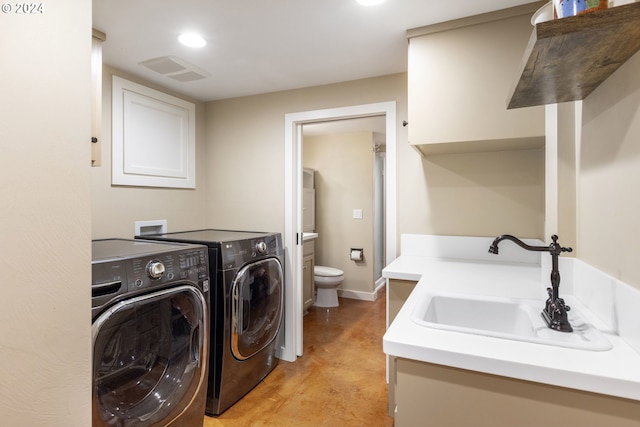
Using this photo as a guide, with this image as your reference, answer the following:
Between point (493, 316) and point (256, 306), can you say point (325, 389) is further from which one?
point (493, 316)

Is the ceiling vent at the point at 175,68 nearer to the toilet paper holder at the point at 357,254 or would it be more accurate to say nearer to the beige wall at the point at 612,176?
the beige wall at the point at 612,176

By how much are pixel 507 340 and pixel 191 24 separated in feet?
6.33

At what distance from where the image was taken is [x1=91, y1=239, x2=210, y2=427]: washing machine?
128 centimetres

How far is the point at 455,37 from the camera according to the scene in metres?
1.66

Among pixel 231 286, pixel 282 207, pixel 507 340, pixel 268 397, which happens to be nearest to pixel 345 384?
pixel 268 397

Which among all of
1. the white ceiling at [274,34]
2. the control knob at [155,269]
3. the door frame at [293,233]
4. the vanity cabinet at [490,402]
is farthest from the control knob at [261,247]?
the vanity cabinet at [490,402]

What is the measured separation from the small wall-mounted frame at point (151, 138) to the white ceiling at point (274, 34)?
175 mm

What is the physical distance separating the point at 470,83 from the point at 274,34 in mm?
1062

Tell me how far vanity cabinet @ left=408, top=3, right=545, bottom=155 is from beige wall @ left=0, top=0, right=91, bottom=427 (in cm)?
144

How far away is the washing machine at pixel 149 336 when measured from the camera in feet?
4.19

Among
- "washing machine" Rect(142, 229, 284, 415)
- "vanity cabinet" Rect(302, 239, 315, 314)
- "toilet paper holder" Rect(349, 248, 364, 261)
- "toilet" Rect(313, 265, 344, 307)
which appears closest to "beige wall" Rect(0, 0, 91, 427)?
"washing machine" Rect(142, 229, 284, 415)

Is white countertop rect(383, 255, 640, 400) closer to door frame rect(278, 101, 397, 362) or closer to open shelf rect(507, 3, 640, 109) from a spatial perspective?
open shelf rect(507, 3, 640, 109)

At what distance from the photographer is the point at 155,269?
1456mm

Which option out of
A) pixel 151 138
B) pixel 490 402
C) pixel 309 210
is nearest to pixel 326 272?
pixel 309 210
